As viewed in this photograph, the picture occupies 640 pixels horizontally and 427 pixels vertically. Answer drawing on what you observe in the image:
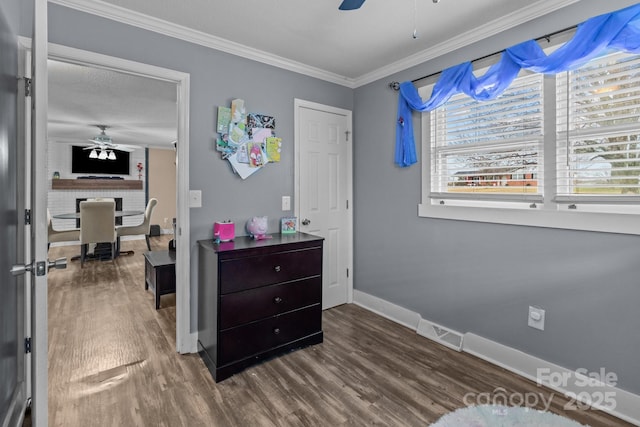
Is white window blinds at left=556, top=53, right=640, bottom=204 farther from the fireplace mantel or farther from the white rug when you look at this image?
the fireplace mantel

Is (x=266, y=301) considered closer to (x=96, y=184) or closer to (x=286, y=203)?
(x=286, y=203)

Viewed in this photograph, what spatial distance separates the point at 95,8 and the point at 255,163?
1.44m

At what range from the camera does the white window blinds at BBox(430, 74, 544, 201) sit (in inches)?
84.9

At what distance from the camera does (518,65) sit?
2094 mm

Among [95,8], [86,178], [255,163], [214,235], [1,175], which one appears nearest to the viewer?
[1,175]

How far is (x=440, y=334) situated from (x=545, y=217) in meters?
1.23

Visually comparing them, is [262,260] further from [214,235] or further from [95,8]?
[95,8]

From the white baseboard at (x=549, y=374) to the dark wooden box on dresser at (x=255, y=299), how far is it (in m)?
1.06

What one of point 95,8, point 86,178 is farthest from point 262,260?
point 86,178

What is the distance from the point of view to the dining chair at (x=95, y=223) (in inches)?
198

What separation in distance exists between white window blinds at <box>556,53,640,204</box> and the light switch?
2.52 meters

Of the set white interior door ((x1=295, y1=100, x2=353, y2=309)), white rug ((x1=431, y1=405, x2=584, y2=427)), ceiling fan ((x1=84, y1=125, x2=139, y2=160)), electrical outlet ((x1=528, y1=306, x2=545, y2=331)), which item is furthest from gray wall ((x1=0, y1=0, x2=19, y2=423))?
ceiling fan ((x1=84, y1=125, x2=139, y2=160))

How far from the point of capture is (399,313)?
9.93 feet

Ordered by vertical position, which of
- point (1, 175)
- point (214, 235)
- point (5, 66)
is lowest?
point (214, 235)
